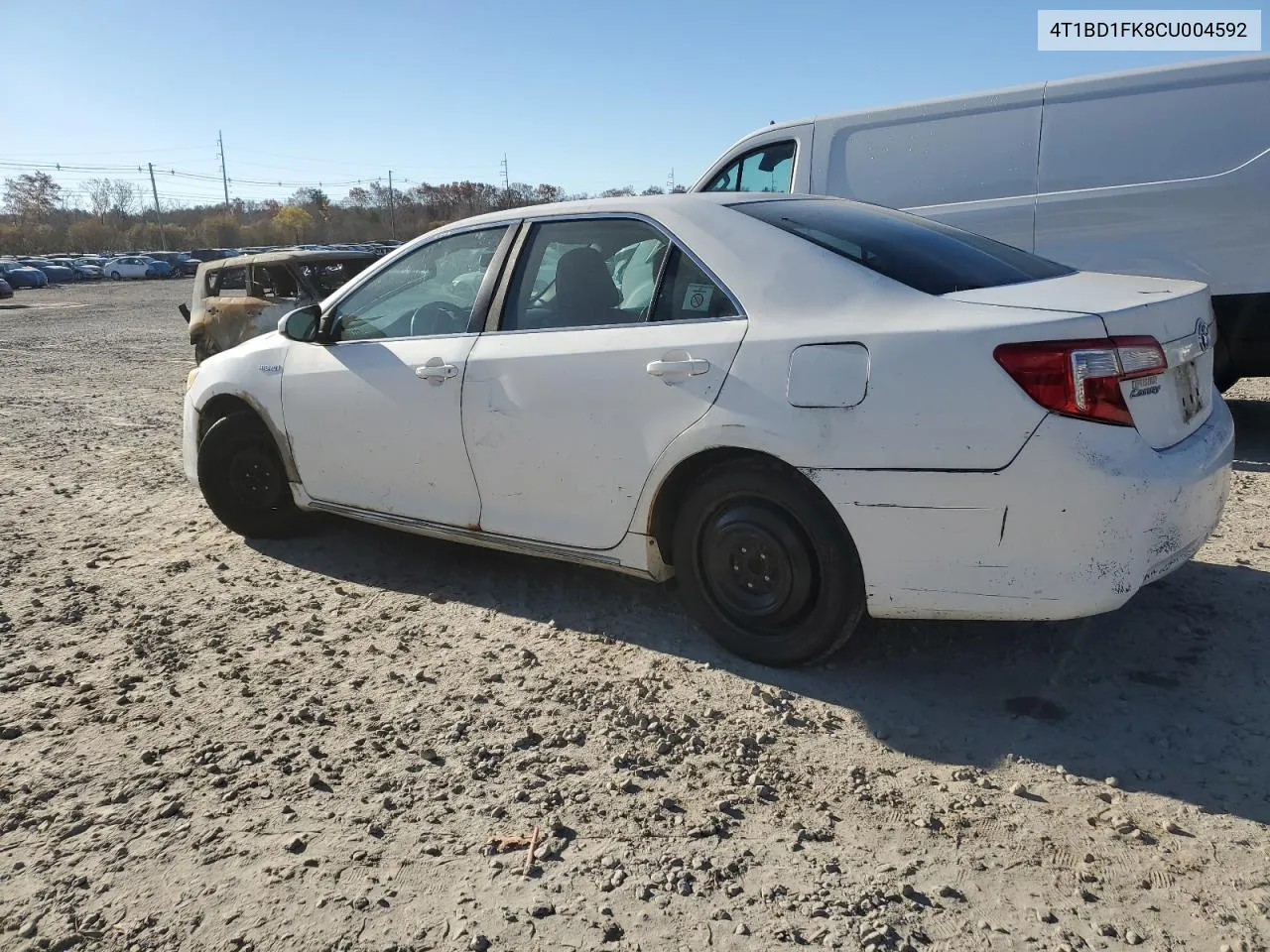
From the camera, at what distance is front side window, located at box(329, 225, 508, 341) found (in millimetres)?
4176

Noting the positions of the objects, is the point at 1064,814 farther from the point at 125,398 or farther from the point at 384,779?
the point at 125,398

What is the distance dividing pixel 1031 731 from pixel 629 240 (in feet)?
7.21

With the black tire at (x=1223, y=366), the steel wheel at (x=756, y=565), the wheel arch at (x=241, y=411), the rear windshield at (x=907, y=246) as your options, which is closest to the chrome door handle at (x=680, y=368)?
the steel wheel at (x=756, y=565)

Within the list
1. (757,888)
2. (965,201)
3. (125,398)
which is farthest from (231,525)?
(125,398)

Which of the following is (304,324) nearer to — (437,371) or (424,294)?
(424,294)

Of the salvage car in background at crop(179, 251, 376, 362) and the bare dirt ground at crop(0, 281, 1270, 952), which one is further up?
the salvage car in background at crop(179, 251, 376, 362)

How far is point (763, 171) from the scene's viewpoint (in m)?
8.20

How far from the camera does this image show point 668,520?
3600 millimetres

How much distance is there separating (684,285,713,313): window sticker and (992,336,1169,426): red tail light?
103 cm

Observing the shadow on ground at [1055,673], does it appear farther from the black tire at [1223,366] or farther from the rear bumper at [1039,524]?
the black tire at [1223,366]

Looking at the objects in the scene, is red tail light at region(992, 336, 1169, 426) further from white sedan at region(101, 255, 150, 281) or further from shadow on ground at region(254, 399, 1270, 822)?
white sedan at region(101, 255, 150, 281)

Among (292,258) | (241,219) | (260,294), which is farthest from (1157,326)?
(241,219)

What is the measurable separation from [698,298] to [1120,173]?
171 inches

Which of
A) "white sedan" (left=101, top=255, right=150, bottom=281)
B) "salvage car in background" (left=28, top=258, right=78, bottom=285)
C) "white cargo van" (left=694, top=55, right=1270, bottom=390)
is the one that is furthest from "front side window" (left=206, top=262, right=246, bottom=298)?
"white sedan" (left=101, top=255, right=150, bottom=281)
